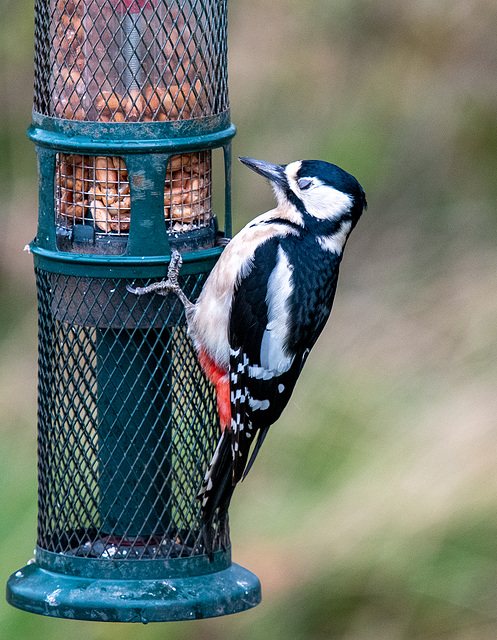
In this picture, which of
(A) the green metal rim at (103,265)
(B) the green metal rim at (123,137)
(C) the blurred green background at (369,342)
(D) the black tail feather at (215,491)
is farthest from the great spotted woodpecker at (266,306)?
(C) the blurred green background at (369,342)

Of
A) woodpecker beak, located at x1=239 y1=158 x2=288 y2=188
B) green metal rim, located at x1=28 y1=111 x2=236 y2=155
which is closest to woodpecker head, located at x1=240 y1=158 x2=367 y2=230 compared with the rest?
woodpecker beak, located at x1=239 y1=158 x2=288 y2=188

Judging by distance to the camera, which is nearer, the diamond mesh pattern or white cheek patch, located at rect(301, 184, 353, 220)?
the diamond mesh pattern

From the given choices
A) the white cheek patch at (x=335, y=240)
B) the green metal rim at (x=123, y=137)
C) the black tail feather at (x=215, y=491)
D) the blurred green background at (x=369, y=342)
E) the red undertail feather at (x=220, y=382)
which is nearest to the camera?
the green metal rim at (x=123, y=137)

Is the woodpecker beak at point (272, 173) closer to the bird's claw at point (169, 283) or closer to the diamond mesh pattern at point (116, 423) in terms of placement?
the diamond mesh pattern at point (116, 423)

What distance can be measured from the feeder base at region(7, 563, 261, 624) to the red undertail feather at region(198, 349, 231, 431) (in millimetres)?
509

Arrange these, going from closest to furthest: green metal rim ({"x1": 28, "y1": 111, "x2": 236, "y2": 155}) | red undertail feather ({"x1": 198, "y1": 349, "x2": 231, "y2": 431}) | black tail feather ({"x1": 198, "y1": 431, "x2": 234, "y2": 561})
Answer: green metal rim ({"x1": 28, "y1": 111, "x2": 236, "y2": 155})
black tail feather ({"x1": 198, "y1": 431, "x2": 234, "y2": 561})
red undertail feather ({"x1": 198, "y1": 349, "x2": 231, "y2": 431})

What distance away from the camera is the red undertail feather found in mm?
3629

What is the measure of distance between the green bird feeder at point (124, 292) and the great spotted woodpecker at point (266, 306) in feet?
0.27

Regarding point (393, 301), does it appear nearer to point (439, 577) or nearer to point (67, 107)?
point (439, 577)

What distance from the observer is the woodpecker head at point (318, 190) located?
12.2 ft

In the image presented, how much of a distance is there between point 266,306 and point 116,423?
617mm

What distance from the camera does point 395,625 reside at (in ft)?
16.9

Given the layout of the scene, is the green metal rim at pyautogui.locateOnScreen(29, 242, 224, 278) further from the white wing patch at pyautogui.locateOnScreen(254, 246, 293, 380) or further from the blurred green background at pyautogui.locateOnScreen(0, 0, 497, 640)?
the blurred green background at pyautogui.locateOnScreen(0, 0, 497, 640)

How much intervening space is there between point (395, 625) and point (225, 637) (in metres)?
0.83
